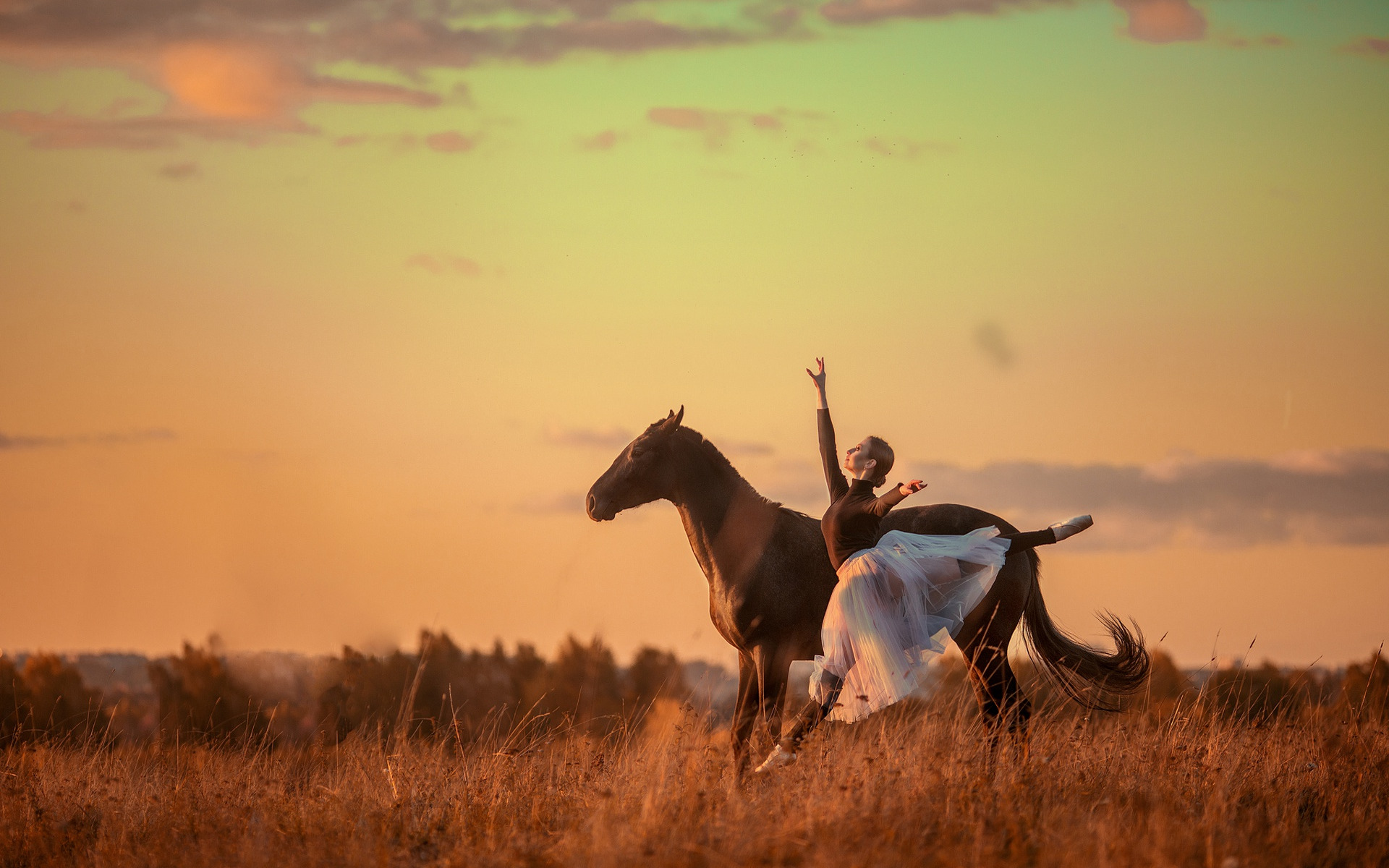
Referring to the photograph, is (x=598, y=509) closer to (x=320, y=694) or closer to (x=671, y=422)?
(x=671, y=422)

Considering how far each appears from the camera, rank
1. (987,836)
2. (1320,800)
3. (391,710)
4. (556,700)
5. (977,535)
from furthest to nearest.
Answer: (556,700), (391,710), (977,535), (1320,800), (987,836)

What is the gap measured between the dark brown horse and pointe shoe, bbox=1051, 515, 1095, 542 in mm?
769

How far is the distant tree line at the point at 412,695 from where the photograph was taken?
11.4m

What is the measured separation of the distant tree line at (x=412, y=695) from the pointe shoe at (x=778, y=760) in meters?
1.38

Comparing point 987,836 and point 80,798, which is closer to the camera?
point 987,836

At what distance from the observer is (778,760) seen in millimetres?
8094

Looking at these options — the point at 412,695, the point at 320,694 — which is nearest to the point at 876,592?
the point at 412,695

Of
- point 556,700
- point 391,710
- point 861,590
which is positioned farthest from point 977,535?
point 556,700

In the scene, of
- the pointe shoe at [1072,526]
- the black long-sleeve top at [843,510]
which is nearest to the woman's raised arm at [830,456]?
the black long-sleeve top at [843,510]

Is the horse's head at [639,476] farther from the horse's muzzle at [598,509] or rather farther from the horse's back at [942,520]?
the horse's back at [942,520]

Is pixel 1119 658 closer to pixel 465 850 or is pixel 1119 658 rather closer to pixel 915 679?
pixel 915 679

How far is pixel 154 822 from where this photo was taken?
28.4ft

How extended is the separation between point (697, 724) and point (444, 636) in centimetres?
1259

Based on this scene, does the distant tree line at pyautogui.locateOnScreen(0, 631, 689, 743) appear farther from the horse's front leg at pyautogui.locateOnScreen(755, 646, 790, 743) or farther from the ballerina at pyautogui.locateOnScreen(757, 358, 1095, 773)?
the ballerina at pyautogui.locateOnScreen(757, 358, 1095, 773)
